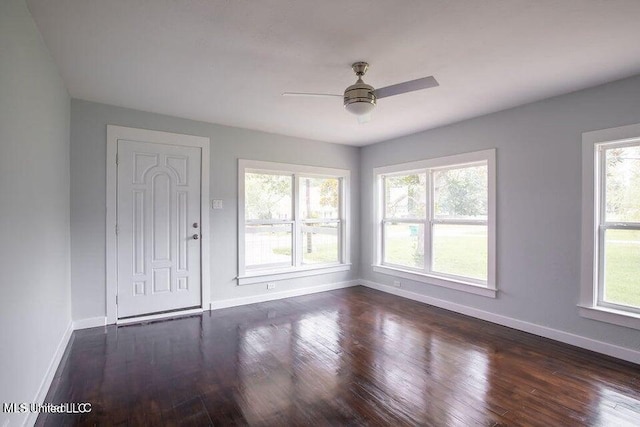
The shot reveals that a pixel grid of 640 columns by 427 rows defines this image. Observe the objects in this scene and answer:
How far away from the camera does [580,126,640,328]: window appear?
2842 mm

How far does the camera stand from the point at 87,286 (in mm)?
3498

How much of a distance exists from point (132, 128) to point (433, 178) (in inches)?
153

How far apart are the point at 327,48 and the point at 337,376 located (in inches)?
Result: 96.6

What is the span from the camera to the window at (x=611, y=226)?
2842mm

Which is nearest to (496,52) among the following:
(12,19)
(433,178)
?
(433,178)

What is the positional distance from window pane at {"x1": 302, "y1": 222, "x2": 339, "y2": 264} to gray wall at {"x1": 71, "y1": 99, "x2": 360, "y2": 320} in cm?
30

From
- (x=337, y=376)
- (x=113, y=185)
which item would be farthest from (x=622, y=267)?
(x=113, y=185)

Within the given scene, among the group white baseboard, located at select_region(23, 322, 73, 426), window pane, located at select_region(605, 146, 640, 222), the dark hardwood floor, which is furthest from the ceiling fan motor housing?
white baseboard, located at select_region(23, 322, 73, 426)

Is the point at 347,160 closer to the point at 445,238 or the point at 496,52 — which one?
the point at 445,238

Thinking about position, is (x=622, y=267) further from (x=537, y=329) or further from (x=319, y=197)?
(x=319, y=197)

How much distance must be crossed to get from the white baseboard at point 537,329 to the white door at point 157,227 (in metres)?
3.09

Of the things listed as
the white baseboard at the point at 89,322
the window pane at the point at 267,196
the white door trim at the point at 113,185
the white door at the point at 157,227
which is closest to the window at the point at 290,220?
the window pane at the point at 267,196

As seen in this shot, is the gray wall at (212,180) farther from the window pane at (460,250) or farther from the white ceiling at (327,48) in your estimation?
the window pane at (460,250)

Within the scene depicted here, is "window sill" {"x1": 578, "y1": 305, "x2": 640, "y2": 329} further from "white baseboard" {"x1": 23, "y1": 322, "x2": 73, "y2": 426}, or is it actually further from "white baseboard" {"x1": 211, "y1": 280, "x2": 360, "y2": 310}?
"white baseboard" {"x1": 23, "y1": 322, "x2": 73, "y2": 426}
